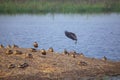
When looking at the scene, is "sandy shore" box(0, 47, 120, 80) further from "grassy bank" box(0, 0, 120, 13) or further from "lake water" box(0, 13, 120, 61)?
"grassy bank" box(0, 0, 120, 13)

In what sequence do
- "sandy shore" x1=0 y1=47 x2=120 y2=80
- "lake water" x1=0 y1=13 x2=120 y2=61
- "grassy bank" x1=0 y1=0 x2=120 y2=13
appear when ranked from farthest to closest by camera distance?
"grassy bank" x1=0 y1=0 x2=120 y2=13, "lake water" x1=0 y1=13 x2=120 y2=61, "sandy shore" x1=0 y1=47 x2=120 y2=80

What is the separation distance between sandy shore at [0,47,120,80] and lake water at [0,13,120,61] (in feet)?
10.4

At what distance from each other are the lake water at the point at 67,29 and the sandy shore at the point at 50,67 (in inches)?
125

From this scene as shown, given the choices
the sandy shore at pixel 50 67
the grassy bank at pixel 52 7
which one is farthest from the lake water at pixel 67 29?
the sandy shore at pixel 50 67

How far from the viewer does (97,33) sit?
2819 centimetres

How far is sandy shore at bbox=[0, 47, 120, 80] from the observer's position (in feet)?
44.2

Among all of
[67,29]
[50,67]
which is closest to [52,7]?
[67,29]

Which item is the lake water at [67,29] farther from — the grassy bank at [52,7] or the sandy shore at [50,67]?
the sandy shore at [50,67]

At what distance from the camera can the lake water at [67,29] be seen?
2132cm

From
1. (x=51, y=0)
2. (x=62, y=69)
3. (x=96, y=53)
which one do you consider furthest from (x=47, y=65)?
(x=51, y=0)

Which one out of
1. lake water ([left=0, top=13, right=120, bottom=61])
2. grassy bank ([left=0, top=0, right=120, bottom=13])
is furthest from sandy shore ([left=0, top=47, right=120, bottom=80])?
grassy bank ([left=0, top=0, right=120, bottom=13])

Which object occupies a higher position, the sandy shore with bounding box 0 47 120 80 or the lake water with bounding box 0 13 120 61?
the sandy shore with bounding box 0 47 120 80

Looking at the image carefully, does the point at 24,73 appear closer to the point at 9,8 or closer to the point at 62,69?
the point at 62,69

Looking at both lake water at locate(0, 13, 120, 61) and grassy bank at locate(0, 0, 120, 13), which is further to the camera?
grassy bank at locate(0, 0, 120, 13)
